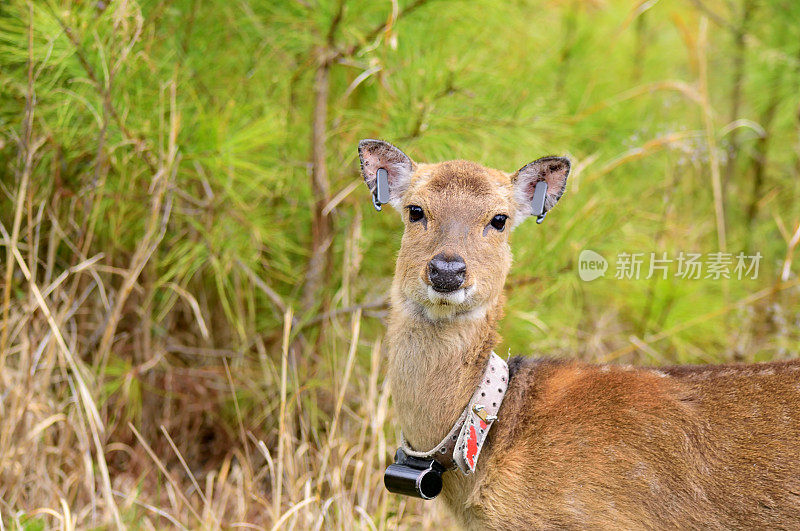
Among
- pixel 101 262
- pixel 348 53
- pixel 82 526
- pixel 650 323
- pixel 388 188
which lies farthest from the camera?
pixel 650 323

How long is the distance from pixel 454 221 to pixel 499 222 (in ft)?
0.67

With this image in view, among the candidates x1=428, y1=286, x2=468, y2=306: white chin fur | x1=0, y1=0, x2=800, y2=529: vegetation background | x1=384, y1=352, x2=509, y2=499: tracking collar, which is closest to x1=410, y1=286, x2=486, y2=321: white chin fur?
x1=428, y1=286, x2=468, y2=306: white chin fur

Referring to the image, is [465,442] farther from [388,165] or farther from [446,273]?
[388,165]

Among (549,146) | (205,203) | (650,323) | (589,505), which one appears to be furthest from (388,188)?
(650,323)

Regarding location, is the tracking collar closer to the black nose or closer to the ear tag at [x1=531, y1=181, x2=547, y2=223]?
the black nose

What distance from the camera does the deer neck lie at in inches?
113

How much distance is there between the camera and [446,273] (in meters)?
2.71

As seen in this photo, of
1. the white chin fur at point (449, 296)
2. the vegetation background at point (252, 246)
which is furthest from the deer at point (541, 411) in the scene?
the vegetation background at point (252, 246)

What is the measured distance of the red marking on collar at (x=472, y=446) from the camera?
2.66 m

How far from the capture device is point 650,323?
5.12 m

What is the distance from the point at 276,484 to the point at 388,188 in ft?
5.66

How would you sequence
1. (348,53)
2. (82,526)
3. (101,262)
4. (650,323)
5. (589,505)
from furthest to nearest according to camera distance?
1. (650,323)
2. (101,262)
3. (348,53)
4. (82,526)
5. (589,505)

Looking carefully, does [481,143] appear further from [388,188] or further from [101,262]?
[101,262]

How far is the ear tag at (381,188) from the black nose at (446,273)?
0.45 metres
